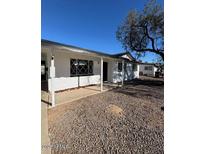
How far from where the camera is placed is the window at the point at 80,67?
10.2 meters

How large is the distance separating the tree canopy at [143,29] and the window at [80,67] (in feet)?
19.0

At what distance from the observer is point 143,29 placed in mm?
14234

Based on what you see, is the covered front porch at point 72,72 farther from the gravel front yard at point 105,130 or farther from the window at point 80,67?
the gravel front yard at point 105,130

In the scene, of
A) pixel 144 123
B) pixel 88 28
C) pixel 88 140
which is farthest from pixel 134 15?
pixel 88 140

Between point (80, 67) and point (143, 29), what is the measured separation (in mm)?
7710

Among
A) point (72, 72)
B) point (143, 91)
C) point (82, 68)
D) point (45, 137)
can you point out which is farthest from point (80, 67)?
point (45, 137)

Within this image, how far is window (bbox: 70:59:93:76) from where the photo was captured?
10.2m

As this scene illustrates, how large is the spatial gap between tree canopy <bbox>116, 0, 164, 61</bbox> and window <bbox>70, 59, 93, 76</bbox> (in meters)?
5.80

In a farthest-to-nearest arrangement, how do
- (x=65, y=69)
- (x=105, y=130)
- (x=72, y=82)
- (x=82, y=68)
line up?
1. (x=82, y=68)
2. (x=65, y=69)
3. (x=72, y=82)
4. (x=105, y=130)

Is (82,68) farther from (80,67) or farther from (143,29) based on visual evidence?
(143,29)

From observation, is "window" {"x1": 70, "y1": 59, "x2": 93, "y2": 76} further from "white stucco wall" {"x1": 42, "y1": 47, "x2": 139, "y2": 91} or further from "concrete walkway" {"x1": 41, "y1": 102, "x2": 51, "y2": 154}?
"concrete walkway" {"x1": 41, "y1": 102, "x2": 51, "y2": 154}
